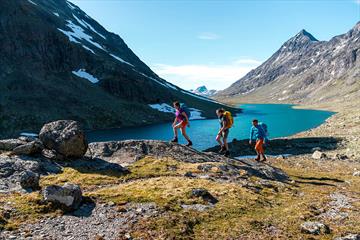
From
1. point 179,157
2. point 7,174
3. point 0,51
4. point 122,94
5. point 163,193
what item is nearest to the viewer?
point 163,193

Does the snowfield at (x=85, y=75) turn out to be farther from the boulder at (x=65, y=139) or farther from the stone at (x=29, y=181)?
the stone at (x=29, y=181)

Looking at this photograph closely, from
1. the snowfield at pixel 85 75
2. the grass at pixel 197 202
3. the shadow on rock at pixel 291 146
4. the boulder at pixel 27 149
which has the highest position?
the snowfield at pixel 85 75

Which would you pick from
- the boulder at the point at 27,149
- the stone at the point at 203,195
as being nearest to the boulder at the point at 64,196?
the stone at the point at 203,195

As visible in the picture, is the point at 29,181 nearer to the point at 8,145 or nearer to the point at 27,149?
the point at 27,149

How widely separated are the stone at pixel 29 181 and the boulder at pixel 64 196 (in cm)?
331

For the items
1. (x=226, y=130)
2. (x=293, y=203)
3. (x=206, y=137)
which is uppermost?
(x=226, y=130)

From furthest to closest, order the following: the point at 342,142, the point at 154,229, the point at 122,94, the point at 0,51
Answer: the point at 122,94 < the point at 0,51 < the point at 342,142 < the point at 154,229

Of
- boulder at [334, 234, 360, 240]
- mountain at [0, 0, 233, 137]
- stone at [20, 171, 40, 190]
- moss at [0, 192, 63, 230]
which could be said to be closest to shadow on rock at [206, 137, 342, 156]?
stone at [20, 171, 40, 190]

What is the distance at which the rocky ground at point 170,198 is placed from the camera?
1691 centimetres

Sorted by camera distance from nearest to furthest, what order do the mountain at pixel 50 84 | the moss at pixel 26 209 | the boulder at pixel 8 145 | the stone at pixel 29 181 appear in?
the moss at pixel 26 209 < the stone at pixel 29 181 < the boulder at pixel 8 145 < the mountain at pixel 50 84

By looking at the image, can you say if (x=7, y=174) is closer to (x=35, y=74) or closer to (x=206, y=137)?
(x=206, y=137)

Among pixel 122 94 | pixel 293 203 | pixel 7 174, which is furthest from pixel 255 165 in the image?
pixel 122 94

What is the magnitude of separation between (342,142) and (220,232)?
190ft

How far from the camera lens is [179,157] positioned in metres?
31.2
